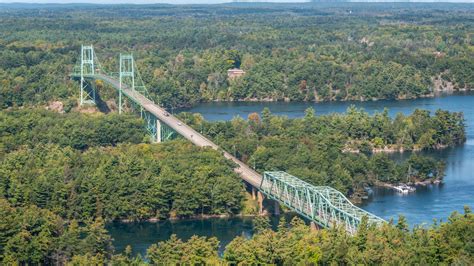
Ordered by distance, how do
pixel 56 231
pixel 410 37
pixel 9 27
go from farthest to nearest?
pixel 9 27
pixel 410 37
pixel 56 231

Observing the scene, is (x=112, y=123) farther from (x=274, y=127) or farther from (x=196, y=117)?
(x=274, y=127)

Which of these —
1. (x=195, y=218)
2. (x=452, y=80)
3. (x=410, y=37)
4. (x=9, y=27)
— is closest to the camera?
(x=195, y=218)

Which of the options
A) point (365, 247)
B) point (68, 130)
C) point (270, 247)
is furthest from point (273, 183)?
point (68, 130)

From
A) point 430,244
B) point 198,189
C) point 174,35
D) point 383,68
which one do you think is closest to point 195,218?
point 198,189

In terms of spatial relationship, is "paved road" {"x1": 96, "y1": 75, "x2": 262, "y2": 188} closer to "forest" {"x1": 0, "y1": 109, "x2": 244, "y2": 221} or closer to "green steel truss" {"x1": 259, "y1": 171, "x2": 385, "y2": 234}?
"forest" {"x1": 0, "y1": 109, "x2": 244, "y2": 221}

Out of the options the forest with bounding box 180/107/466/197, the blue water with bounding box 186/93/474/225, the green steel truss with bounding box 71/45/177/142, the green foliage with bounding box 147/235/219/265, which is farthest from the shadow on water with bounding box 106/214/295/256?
the green steel truss with bounding box 71/45/177/142

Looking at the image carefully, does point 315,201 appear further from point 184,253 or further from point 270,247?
point 184,253

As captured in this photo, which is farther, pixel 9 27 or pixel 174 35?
pixel 9 27
